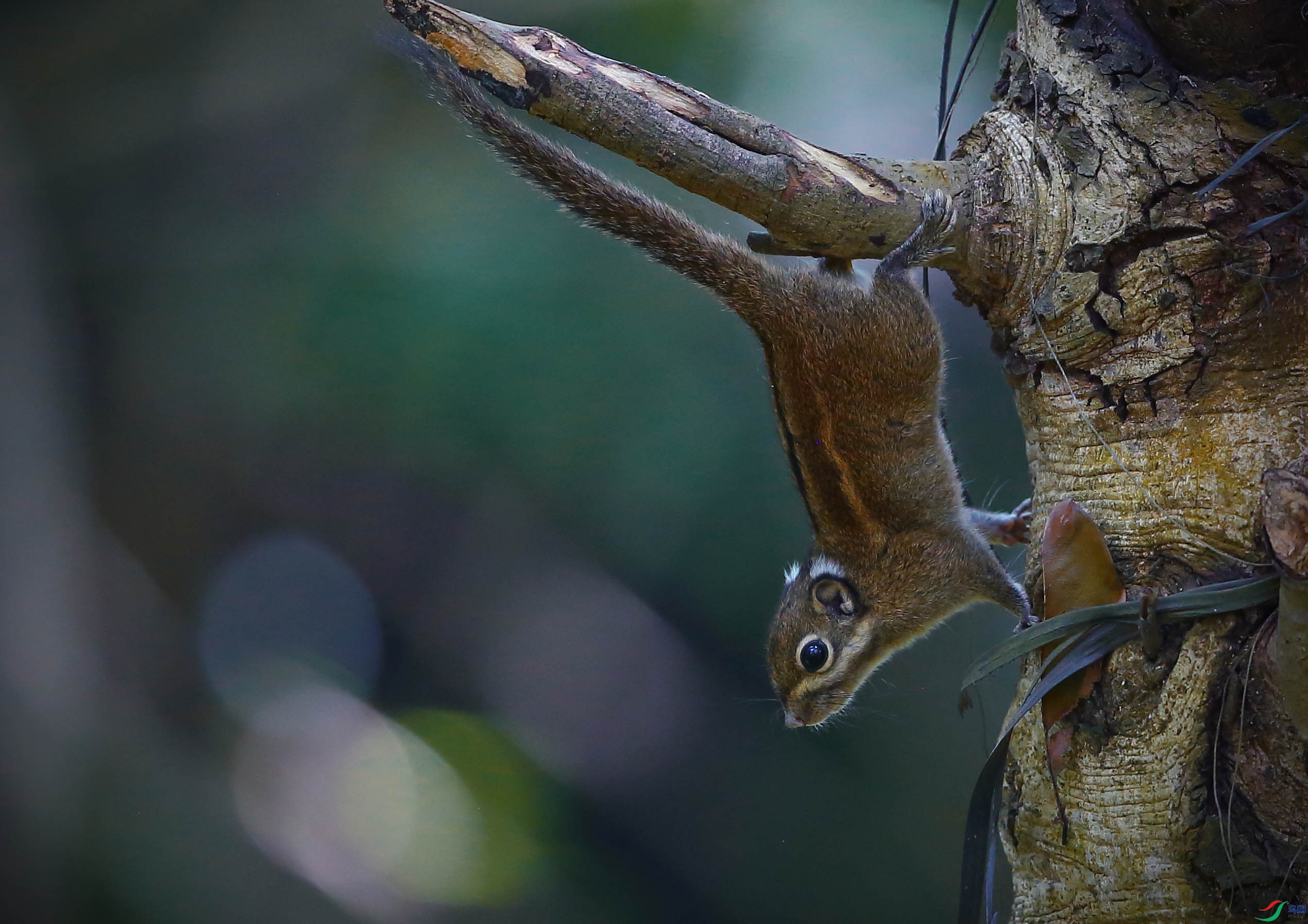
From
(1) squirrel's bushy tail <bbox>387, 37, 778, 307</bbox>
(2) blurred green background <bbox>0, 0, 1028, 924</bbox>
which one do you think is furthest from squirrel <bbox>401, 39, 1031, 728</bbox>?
(2) blurred green background <bbox>0, 0, 1028, 924</bbox>

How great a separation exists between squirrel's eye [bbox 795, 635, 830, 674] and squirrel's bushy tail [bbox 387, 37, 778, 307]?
1.97 ft

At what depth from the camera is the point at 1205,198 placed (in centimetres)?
79

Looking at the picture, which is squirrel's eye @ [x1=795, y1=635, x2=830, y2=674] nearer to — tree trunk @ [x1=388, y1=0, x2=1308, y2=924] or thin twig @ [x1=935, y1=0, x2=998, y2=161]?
tree trunk @ [x1=388, y1=0, x2=1308, y2=924]

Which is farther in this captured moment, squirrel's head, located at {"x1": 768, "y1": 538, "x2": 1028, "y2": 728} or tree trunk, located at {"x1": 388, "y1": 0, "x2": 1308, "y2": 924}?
squirrel's head, located at {"x1": 768, "y1": 538, "x2": 1028, "y2": 728}

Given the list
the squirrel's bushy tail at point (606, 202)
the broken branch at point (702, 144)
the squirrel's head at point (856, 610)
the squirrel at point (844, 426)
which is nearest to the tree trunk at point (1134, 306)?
the broken branch at point (702, 144)

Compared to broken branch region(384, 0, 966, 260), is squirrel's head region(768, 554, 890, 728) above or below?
below

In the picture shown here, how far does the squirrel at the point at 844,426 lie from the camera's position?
114cm

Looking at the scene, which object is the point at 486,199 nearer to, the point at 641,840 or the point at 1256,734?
the point at 641,840

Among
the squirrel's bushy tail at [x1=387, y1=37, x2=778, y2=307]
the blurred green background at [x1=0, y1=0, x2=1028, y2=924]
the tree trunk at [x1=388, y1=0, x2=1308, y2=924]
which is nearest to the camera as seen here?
the tree trunk at [x1=388, y1=0, x2=1308, y2=924]

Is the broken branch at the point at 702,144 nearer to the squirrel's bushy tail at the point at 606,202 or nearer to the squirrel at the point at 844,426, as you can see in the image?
the squirrel at the point at 844,426

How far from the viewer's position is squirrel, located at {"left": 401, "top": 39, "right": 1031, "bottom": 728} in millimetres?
1136

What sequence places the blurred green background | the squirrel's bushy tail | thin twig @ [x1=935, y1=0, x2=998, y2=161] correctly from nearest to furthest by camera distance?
thin twig @ [x1=935, y1=0, x2=998, y2=161], the squirrel's bushy tail, the blurred green background

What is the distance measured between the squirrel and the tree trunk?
0.12 meters

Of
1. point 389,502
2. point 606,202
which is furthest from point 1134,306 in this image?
point 389,502
